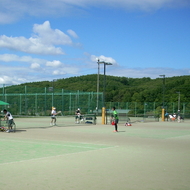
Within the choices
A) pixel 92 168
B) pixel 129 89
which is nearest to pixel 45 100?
pixel 92 168

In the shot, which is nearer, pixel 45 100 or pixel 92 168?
pixel 92 168

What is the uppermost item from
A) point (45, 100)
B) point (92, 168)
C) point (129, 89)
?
point (129, 89)

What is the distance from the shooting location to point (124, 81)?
103312 millimetres

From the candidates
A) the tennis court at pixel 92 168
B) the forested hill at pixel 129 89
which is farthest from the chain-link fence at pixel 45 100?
the forested hill at pixel 129 89

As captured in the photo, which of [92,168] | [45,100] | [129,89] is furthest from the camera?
[129,89]

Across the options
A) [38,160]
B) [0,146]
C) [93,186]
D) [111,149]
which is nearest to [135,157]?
[111,149]

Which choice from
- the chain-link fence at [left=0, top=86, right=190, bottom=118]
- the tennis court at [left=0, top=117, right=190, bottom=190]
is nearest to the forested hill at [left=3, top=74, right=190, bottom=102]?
the chain-link fence at [left=0, top=86, right=190, bottom=118]

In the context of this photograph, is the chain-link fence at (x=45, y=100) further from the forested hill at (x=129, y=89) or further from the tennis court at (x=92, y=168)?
the forested hill at (x=129, y=89)

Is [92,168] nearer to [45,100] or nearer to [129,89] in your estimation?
[45,100]

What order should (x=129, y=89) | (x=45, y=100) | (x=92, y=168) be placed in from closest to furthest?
(x=92, y=168)
(x=45, y=100)
(x=129, y=89)

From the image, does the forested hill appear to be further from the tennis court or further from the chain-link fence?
the tennis court

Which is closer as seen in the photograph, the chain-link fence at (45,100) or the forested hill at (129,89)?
the chain-link fence at (45,100)

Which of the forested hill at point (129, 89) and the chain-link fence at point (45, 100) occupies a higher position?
the forested hill at point (129, 89)

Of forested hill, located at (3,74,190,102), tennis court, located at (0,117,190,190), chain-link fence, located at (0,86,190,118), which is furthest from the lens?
forested hill, located at (3,74,190,102)
